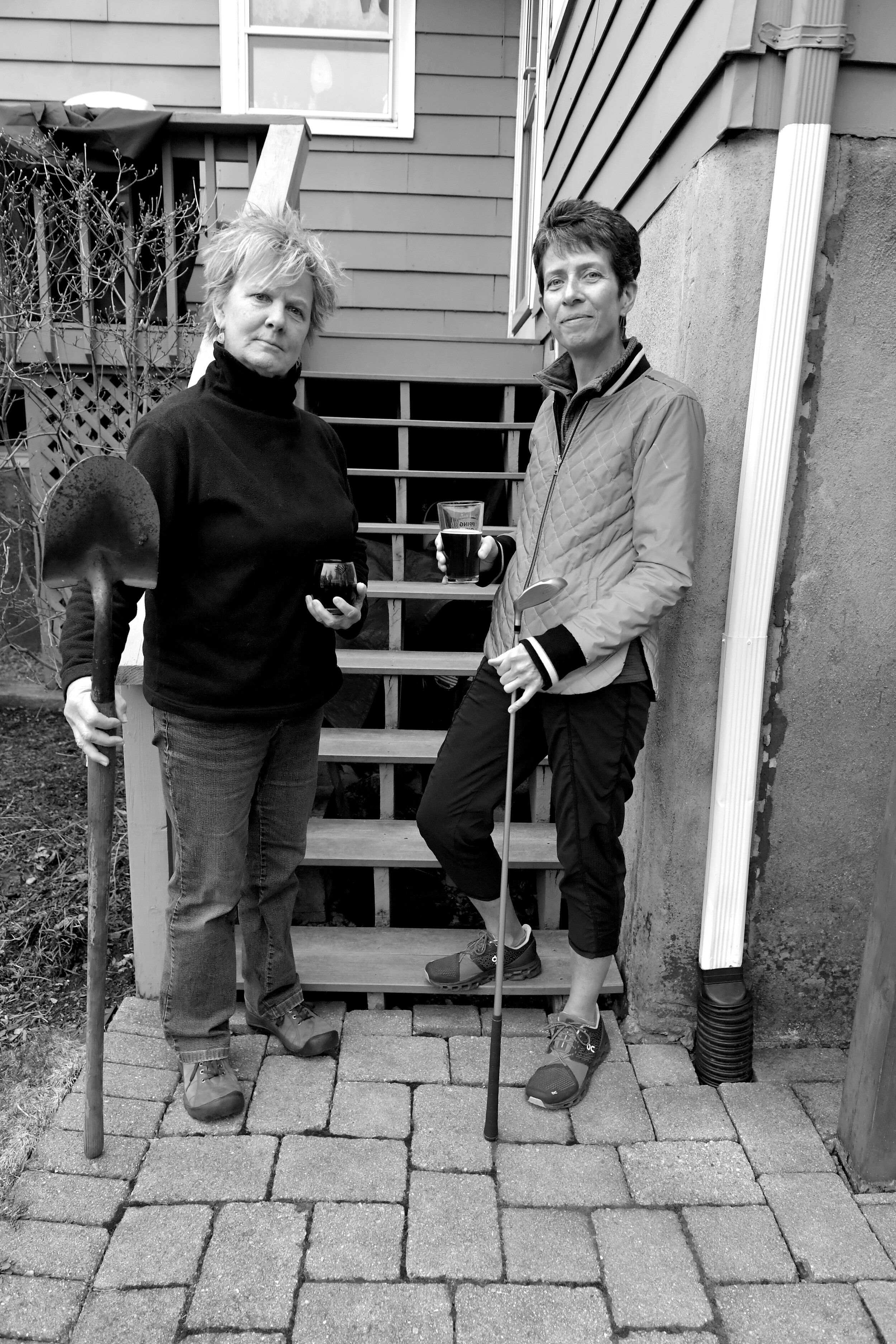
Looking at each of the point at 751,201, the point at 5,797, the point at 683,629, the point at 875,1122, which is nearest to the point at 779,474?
the point at 683,629

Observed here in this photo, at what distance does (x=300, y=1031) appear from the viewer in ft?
7.72

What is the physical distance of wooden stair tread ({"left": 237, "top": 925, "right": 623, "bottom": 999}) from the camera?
2.53 m

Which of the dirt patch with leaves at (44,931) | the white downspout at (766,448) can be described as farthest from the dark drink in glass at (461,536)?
the dirt patch with leaves at (44,931)

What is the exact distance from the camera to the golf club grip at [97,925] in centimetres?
188

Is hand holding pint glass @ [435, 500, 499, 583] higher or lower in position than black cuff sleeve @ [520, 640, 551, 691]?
higher

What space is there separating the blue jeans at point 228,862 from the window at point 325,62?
4.94 m

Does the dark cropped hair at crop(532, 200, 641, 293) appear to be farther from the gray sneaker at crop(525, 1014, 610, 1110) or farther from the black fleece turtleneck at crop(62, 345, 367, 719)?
the gray sneaker at crop(525, 1014, 610, 1110)

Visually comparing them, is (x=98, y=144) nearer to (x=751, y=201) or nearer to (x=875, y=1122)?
(x=751, y=201)

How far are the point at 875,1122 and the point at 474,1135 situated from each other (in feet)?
2.66

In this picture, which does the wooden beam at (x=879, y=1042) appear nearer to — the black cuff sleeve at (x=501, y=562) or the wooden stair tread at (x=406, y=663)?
the black cuff sleeve at (x=501, y=562)

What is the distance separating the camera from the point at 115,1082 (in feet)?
7.30

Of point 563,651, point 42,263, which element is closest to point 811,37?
point 563,651

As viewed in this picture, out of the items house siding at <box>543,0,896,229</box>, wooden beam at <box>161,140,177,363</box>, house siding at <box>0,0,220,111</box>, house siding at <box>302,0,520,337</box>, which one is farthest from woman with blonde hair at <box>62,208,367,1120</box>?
house siding at <box>0,0,220,111</box>

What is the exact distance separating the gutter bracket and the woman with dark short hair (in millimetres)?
471
